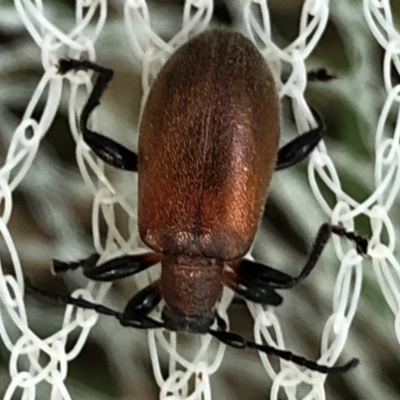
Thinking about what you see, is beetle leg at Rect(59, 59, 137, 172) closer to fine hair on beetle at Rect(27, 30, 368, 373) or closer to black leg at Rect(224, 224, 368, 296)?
fine hair on beetle at Rect(27, 30, 368, 373)

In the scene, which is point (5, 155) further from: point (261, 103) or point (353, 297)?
point (353, 297)

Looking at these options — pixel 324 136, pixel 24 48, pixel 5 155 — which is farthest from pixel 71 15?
pixel 324 136


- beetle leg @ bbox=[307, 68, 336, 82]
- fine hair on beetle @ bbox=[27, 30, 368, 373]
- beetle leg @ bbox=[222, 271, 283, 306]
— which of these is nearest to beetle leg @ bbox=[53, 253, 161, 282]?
fine hair on beetle @ bbox=[27, 30, 368, 373]

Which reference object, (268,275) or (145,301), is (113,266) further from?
(268,275)

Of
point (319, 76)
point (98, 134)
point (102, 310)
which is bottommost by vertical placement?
point (102, 310)

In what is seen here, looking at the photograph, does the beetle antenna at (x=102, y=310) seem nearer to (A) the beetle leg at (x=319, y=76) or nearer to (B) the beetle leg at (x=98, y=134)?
(B) the beetle leg at (x=98, y=134)

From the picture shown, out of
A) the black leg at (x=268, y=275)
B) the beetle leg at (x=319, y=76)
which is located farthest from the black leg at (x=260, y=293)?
the beetle leg at (x=319, y=76)

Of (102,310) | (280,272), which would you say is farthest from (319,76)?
(102,310)
